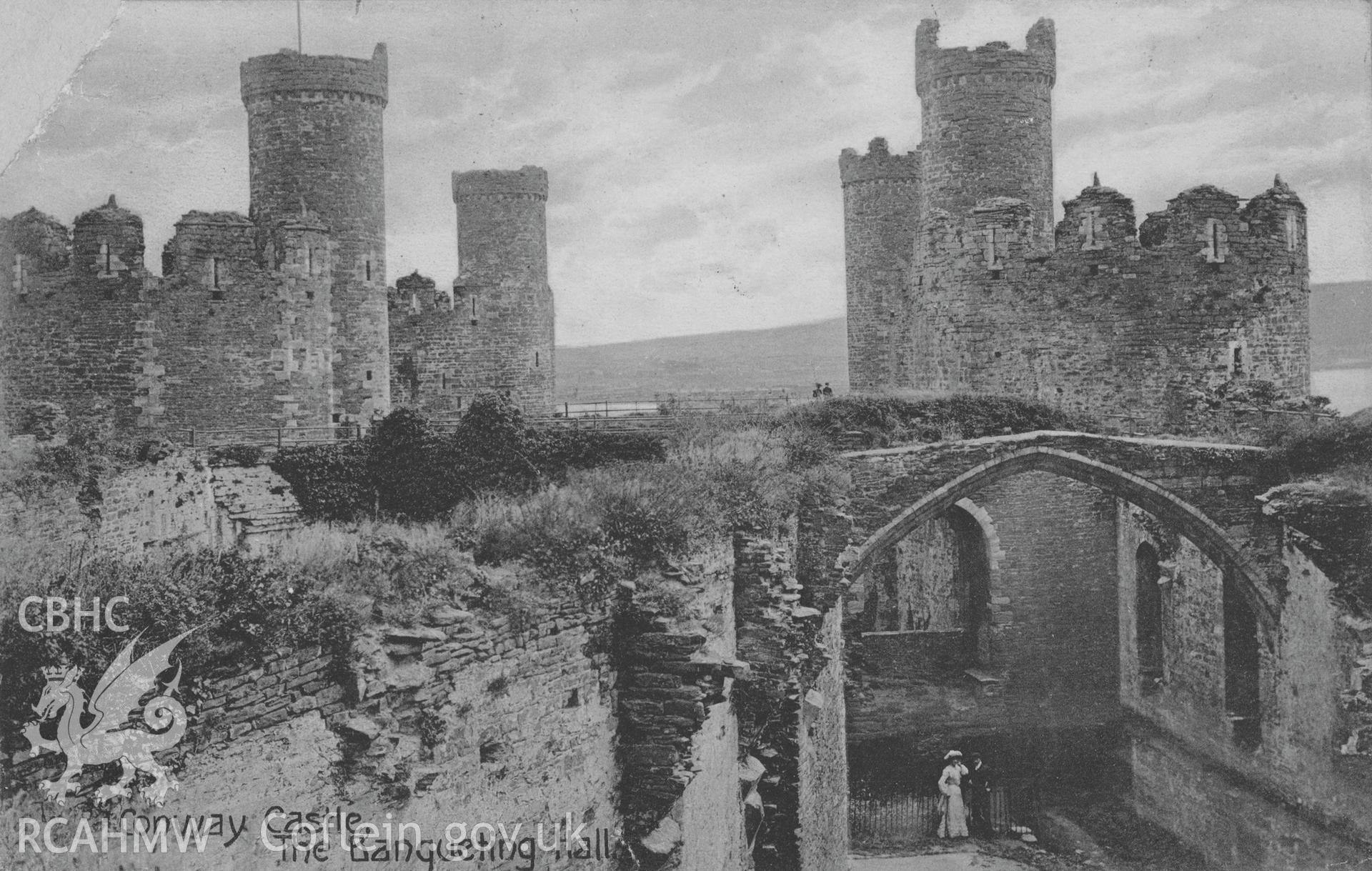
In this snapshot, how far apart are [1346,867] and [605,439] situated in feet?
46.6

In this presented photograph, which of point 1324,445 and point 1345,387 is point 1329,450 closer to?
point 1324,445

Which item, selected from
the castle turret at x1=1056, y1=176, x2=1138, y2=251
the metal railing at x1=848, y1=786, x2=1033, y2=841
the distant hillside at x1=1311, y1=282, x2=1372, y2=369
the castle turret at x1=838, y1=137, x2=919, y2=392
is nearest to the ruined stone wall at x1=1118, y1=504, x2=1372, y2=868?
the metal railing at x1=848, y1=786, x2=1033, y2=841

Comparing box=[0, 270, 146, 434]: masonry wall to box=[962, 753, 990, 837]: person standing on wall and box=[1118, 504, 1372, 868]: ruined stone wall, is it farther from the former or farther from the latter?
box=[1118, 504, 1372, 868]: ruined stone wall

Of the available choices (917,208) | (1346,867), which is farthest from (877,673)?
(917,208)

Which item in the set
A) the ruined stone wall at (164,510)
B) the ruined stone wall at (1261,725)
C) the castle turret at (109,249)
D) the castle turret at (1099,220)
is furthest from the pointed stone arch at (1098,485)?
the castle turret at (109,249)

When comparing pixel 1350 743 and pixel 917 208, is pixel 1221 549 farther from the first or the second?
pixel 917 208

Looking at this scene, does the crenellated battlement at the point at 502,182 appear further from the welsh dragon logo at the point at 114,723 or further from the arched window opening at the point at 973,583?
the welsh dragon logo at the point at 114,723

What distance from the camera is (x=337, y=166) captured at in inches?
998

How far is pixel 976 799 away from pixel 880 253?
1439 centimetres

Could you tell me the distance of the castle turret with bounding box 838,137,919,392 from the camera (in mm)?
28578

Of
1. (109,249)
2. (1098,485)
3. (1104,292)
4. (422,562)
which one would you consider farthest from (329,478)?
(422,562)

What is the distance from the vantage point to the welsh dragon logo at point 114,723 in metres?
4.26

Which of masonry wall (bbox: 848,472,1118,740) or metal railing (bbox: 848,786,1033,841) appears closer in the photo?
metal railing (bbox: 848,786,1033,841)

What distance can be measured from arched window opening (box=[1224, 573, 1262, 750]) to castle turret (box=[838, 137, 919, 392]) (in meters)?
12.2
